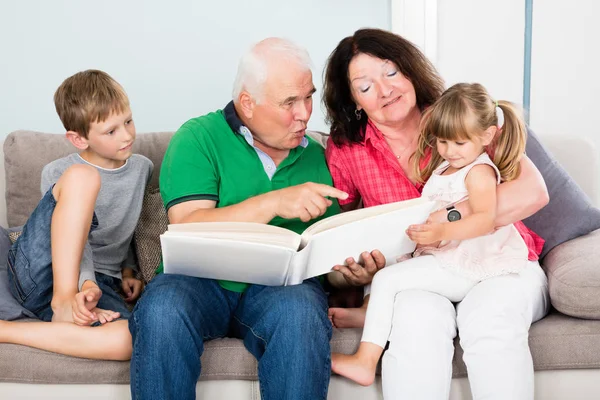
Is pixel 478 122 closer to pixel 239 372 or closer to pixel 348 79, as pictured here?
pixel 348 79

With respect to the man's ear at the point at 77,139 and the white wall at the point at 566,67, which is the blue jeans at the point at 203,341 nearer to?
the man's ear at the point at 77,139

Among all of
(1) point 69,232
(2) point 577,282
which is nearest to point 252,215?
(1) point 69,232

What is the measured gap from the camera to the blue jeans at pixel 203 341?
174cm

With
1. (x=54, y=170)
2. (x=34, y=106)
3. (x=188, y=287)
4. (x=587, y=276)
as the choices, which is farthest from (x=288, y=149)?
(x=34, y=106)

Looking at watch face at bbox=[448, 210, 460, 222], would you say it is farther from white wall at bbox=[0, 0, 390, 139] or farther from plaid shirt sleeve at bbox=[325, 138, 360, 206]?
white wall at bbox=[0, 0, 390, 139]

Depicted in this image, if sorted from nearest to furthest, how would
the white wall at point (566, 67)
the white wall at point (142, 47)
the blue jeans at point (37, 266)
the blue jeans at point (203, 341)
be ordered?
1. the blue jeans at point (203, 341)
2. the blue jeans at point (37, 266)
3. the white wall at point (566, 67)
4. the white wall at point (142, 47)

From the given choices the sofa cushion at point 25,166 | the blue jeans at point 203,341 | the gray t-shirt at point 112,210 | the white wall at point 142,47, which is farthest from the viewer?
the white wall at point 142,47

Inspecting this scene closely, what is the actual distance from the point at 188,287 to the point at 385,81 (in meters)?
0.80

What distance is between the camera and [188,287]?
1.88 meters

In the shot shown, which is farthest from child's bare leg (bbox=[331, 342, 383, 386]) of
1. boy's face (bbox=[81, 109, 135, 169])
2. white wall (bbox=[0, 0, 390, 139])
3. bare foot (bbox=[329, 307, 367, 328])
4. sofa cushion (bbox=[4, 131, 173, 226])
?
white wall (bbox=[0, 0, 390, 139])

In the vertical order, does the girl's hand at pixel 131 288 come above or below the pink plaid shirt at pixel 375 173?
below

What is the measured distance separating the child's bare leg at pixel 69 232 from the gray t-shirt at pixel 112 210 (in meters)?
0.24

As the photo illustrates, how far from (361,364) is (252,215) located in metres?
0.45

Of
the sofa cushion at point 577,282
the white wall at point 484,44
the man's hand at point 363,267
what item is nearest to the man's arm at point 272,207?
the man's hand at point 363,267
